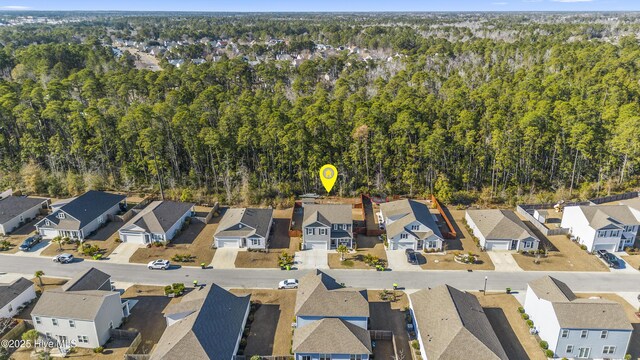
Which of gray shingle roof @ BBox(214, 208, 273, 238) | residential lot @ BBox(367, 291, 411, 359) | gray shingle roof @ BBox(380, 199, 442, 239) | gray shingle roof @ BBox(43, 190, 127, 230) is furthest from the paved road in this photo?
gray shingle roof @ BBox(43, 190, 127, 230)

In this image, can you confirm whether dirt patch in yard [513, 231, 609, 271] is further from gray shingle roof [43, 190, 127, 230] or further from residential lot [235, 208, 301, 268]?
gray shingle roof [43, 190, 127, 230]

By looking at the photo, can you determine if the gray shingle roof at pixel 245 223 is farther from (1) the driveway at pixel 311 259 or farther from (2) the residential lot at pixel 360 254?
(2) the residential lot at pixel 360 254

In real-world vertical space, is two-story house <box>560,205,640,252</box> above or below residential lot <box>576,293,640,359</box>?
above

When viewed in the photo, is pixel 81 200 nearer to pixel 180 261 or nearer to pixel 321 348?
pixel 180 261

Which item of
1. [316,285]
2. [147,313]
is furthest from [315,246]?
[147,313]

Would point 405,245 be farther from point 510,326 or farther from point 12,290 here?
point 12,290

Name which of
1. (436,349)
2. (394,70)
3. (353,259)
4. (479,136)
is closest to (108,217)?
(353,259)

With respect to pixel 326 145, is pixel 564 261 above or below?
below
